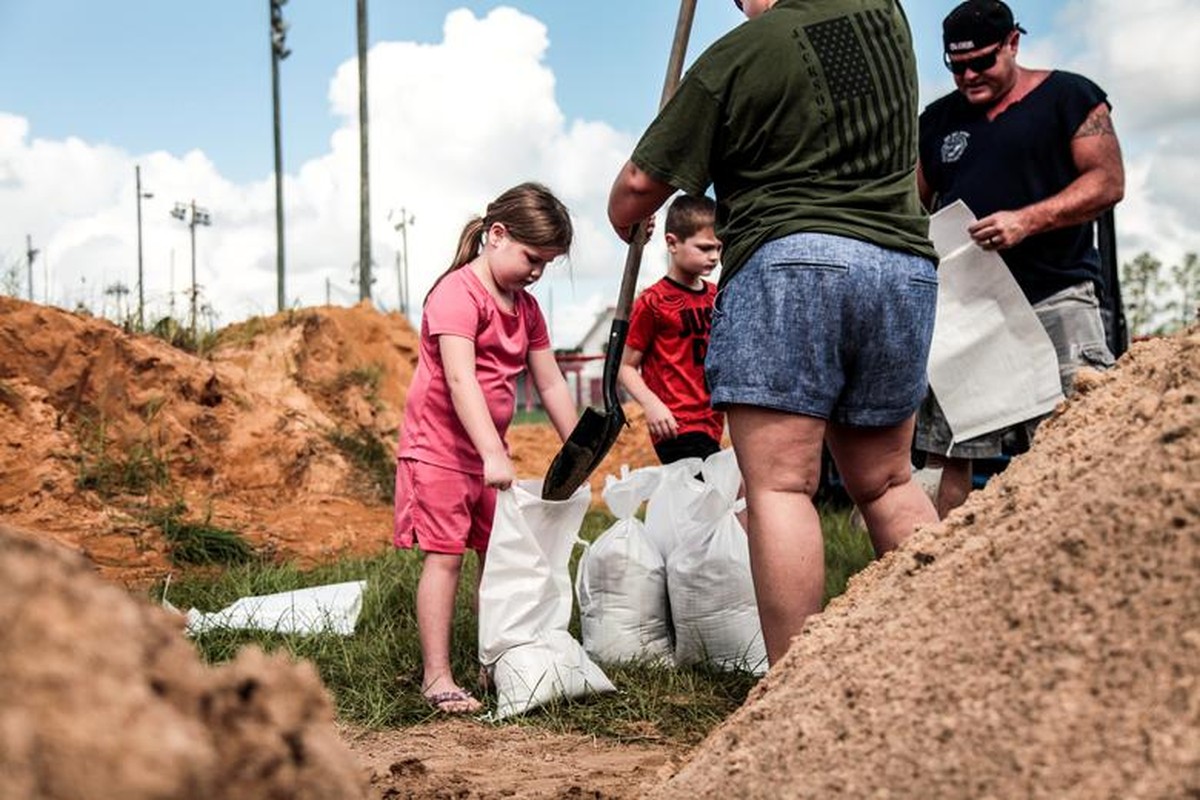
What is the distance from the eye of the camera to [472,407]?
3219 mm

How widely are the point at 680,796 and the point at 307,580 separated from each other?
3188 millimetres

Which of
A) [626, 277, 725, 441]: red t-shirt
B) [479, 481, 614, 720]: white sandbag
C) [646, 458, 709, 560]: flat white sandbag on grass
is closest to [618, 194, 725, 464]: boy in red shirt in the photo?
[626, 277, 725, 441]: red t-shirt

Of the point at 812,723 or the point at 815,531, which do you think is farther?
the point at 815,531

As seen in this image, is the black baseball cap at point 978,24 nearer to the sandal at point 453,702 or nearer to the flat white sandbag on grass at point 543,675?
the flat white sandbag on grass at point 543,675

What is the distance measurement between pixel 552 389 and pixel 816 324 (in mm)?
1425

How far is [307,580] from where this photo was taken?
4.67 m

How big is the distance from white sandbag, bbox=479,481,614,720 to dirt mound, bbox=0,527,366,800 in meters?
1.98

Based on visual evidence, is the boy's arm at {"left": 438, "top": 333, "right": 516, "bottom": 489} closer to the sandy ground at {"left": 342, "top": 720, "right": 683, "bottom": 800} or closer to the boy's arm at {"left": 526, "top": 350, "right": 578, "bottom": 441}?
the boy's arm at {"left": 526, "top": 350, "right": 578, "bottom": 441}

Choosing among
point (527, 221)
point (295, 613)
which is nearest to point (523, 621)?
point (295, 613)

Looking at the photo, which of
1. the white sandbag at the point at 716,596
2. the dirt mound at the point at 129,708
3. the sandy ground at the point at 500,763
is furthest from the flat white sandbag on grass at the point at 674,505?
the dirt mound at the point at 129,708

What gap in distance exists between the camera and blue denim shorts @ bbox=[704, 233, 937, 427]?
8.02 ft

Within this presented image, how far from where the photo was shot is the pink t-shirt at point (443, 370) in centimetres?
333

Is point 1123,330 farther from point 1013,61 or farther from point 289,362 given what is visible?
point 289,362

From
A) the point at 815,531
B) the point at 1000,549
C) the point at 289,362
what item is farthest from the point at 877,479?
the point at 289,362
